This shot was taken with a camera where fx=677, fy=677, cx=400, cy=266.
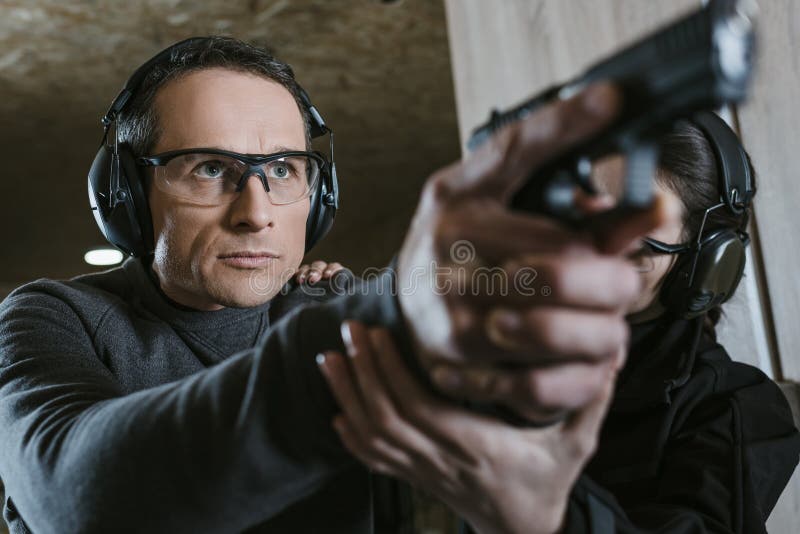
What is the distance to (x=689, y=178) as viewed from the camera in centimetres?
112

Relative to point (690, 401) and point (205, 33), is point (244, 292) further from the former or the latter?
point (205, 33)

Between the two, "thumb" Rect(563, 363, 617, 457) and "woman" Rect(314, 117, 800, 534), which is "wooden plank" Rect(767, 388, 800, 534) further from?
"thumb" Rect(563, 363, 617, 457)

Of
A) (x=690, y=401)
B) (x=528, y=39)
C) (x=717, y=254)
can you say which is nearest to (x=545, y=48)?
(x=528, y=39)

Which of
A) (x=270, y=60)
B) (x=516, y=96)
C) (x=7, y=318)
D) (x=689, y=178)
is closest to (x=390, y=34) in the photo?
(x=516, y=96)

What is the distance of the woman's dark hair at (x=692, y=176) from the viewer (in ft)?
3.65

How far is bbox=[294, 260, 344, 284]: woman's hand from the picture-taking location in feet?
4.50

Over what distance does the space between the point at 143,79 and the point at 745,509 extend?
3.83ft

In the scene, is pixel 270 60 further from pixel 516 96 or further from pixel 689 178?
pixel 516 96

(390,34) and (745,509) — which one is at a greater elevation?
(390,34)

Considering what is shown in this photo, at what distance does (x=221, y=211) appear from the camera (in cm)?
107

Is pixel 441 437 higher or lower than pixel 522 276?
lower

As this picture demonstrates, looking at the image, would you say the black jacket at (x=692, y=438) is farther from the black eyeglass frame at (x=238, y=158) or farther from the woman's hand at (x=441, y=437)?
the black eyeglass frame at (x=238, y=158)

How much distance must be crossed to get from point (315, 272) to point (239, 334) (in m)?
0.27

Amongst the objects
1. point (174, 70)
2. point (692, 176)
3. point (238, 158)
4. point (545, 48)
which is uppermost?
point (545, 48)
